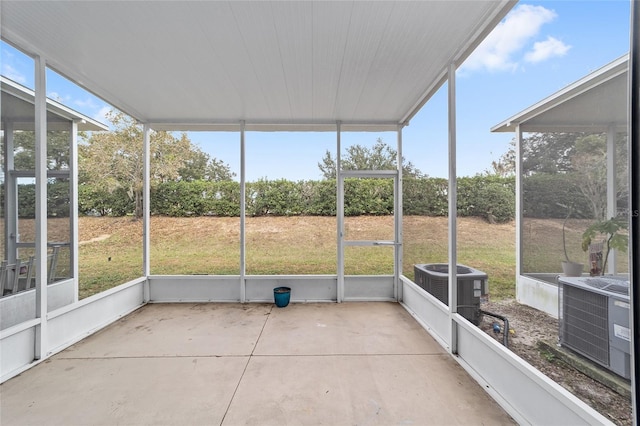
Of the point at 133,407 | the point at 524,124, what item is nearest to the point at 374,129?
the point at 524,124

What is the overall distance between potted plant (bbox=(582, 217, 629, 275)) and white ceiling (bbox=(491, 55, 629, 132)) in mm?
492

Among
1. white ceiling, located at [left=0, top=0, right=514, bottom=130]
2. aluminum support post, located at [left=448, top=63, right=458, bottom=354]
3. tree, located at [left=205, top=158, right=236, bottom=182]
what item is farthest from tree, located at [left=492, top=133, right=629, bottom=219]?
tree, located at [left=205, top=158, right=236, bottom=182]

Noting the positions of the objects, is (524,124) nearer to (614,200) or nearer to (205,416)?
(614,200)

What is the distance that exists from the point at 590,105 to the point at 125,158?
766 cm

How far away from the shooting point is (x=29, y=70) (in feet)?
8.93

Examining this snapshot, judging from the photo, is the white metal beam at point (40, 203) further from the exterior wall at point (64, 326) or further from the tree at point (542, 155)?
the tree at point (542, 155)

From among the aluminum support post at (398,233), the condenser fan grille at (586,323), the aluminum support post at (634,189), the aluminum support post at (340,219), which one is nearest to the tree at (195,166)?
the aluminum support post at (340,219)

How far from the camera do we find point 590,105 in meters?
1.75

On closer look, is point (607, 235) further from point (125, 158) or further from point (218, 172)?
point (125, 158)

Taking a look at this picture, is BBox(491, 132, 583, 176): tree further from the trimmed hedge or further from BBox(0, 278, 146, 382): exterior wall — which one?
BBox(0, 278, 146, 382): exterior wall

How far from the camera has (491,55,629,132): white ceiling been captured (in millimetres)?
1473

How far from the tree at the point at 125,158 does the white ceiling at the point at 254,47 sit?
287 centimetres

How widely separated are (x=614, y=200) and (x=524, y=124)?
5.11 ft

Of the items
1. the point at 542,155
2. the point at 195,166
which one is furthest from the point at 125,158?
the point at 542,155
